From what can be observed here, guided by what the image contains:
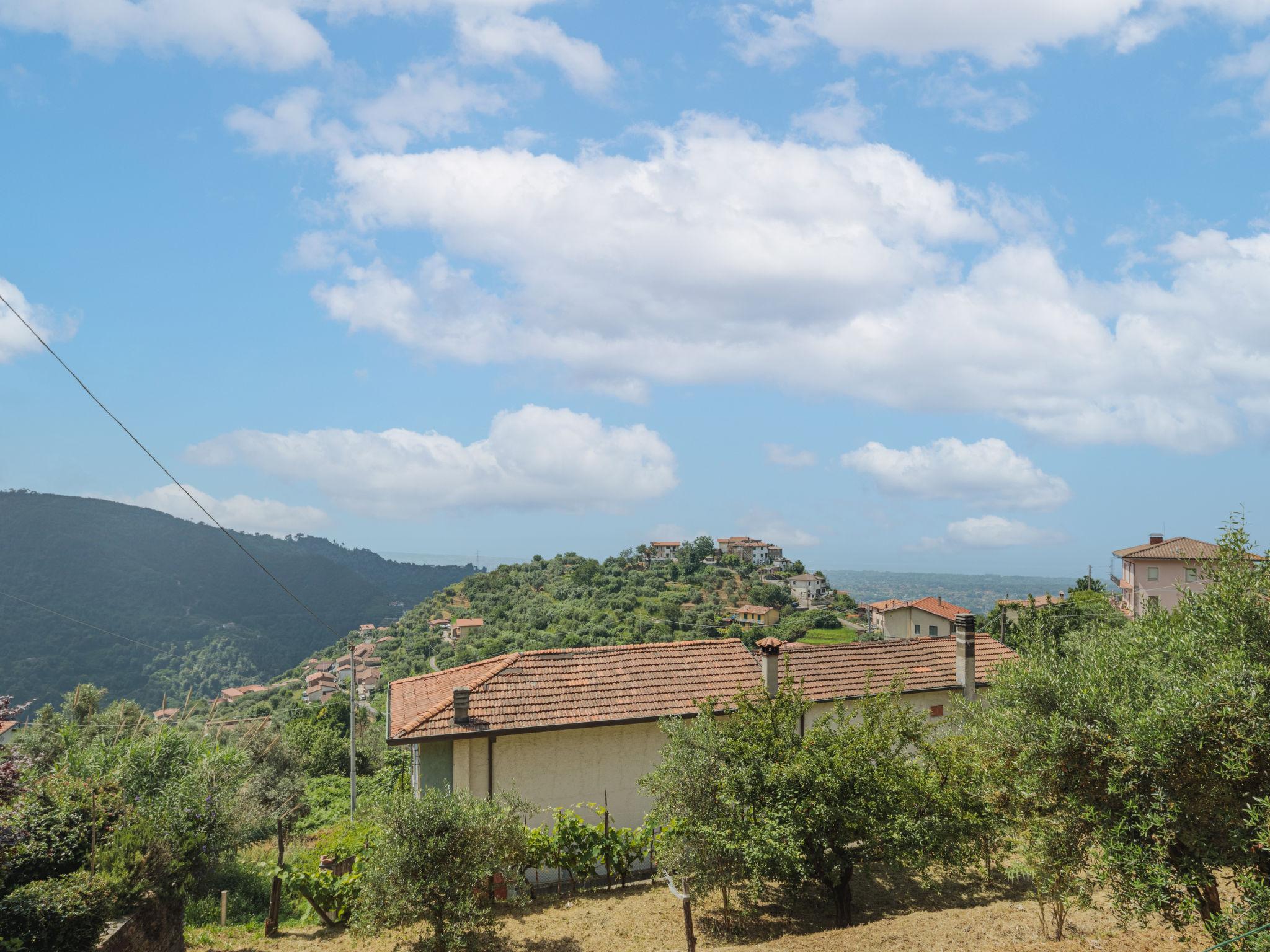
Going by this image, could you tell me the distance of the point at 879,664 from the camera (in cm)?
2247

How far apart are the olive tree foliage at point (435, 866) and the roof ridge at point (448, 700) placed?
4.25 meters

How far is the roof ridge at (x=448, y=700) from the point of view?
53.3ft

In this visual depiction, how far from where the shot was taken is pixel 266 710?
6638 cm

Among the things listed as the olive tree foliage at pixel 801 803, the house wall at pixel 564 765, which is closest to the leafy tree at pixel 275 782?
the house wall at pixel 564 765

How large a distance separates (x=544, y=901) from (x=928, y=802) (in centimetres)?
789

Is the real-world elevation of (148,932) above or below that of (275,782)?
above

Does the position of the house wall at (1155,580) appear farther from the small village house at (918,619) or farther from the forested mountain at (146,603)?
the forested mountain at (146,603)

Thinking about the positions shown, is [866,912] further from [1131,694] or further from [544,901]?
[1131,694]

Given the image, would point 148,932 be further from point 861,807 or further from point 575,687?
point 861,807

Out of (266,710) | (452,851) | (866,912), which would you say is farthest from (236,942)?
(266,710)

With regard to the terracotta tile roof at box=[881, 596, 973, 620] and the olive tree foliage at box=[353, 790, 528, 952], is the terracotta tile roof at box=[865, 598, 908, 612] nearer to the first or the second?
the terracotta tile roof at box=[881, 596, 973, 620]

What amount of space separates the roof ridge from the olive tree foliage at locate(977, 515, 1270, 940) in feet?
38.9

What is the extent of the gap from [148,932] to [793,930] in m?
10.7

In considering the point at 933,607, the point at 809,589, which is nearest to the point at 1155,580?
the point at 933,607
